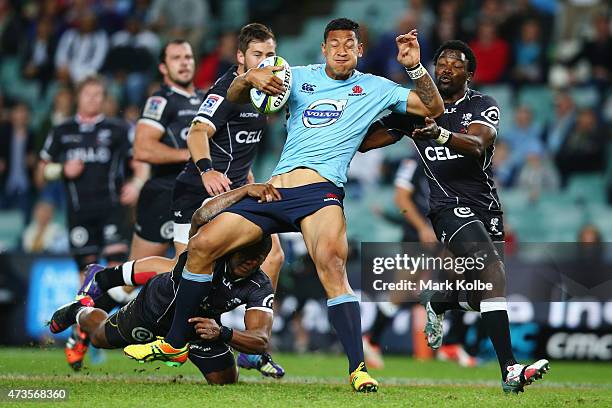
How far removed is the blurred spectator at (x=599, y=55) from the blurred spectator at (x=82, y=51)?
7.60 metres

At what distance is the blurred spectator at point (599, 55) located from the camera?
1591 centimetres

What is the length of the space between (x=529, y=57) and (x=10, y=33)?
9304 millimetres

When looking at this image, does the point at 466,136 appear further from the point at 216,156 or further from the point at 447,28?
the point at 447,28

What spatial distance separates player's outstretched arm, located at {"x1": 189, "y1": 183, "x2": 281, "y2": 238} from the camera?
7586 millimetres

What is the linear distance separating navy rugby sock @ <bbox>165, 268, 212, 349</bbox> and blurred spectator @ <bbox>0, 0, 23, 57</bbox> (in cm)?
1363

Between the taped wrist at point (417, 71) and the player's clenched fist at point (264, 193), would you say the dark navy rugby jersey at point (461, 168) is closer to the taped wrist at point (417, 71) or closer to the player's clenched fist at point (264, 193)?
the taped wrist at point (417, 71)

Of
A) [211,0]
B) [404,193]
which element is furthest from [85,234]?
[211,0]

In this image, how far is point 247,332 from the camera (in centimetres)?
782

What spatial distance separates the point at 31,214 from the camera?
1720cm

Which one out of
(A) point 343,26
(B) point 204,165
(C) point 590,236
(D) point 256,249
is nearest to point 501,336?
(D) point 256,249

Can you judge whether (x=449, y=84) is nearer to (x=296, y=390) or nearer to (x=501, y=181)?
(x=296, y=390)

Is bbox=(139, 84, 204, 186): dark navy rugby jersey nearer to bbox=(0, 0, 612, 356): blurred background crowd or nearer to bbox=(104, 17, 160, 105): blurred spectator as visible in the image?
bbox=(0, 0, 612, 356): blurred background crowd

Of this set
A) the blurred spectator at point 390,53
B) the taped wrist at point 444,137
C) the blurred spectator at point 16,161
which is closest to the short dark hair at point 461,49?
the taped wrist at point 444,137

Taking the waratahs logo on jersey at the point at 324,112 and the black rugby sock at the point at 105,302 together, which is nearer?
the waratahs logo on jersey at the point at 324,112
